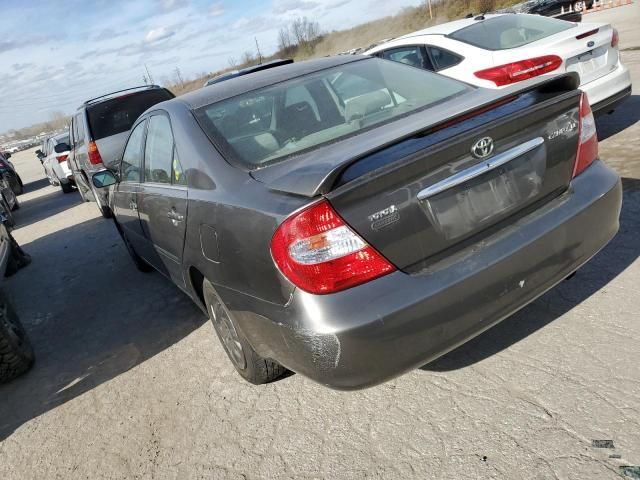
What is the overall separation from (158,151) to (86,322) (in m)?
2.09

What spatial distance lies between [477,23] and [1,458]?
20.1 feet

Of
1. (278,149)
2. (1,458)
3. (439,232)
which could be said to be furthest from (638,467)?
(1,458)

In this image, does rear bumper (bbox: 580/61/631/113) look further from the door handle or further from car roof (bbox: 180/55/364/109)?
the door handle

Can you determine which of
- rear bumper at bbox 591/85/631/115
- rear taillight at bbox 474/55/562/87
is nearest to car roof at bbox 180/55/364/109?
rear taillight at bbox 474/55/562/87

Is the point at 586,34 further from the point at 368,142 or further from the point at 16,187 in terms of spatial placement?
the point at 16,187

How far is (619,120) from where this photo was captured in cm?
655

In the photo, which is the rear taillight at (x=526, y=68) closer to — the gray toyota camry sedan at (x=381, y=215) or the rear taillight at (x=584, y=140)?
the gray toyota camry sedan at (x=381, y=215)

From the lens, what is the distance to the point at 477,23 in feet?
20.5

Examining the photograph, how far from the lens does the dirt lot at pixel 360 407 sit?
2.24 m

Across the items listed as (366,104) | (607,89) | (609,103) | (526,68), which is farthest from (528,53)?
(366,104)

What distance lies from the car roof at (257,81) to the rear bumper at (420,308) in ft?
4.75

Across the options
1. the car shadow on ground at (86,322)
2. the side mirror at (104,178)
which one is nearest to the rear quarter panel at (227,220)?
the car shadow on ground at (86,322)

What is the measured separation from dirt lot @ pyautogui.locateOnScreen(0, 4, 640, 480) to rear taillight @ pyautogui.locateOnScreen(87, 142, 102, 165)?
4.49 metres

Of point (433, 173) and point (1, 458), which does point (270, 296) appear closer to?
point (433, 173)
